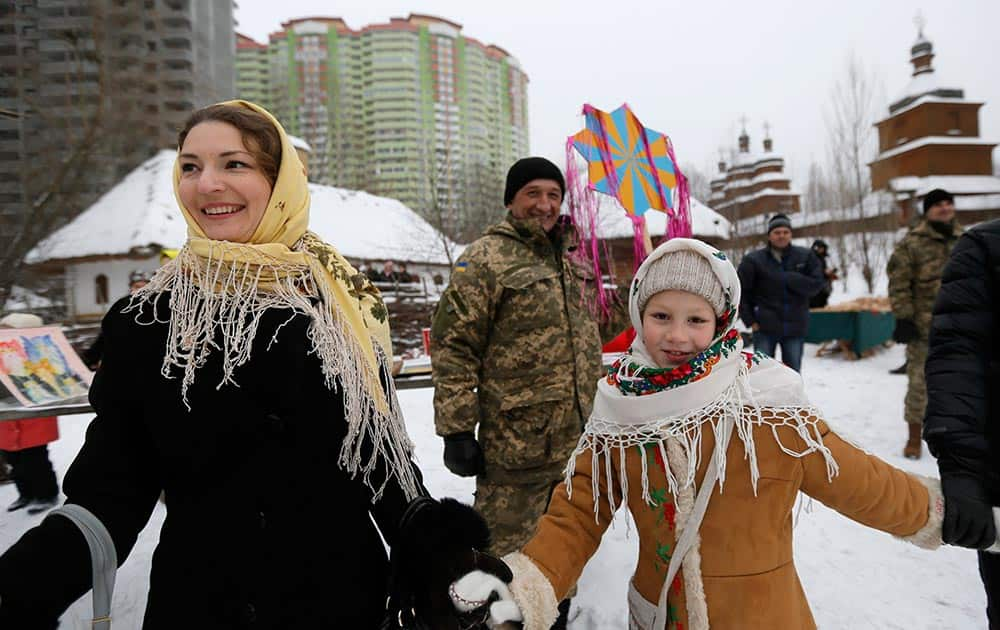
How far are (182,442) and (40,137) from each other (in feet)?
11.4

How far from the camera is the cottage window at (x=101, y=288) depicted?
1764cm

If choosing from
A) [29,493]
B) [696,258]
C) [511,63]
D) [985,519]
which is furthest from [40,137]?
[511,63]

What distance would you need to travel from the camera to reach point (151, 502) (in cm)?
118

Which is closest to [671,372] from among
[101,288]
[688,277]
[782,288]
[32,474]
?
[688,277]

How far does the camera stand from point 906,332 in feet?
15.0

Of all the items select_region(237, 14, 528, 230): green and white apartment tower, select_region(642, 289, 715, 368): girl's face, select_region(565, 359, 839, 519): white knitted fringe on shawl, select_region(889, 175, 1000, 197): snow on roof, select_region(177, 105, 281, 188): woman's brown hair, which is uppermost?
select_region(237, 14, 528, 230): green and white apartment tower

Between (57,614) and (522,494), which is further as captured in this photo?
(522,494)

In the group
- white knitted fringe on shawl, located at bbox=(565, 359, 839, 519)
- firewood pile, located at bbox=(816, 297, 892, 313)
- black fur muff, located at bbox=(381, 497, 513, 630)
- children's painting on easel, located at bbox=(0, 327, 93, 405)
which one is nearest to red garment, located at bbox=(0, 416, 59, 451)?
children's painting on easel, located at bbox=(0, 327, 93, 405)

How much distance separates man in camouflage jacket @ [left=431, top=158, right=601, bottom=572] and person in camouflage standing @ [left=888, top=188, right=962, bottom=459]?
147 inches

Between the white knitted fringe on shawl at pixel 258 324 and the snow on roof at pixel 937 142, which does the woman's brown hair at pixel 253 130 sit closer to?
the white knitted fringe on shawl at pixel 258 324

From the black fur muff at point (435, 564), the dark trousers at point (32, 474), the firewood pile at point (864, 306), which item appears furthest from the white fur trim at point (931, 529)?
the firewood pile at point (864, 306)

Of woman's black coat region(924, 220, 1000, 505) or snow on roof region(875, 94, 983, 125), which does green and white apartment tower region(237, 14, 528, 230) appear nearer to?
snow on roof region(875, 94, 983, 125)

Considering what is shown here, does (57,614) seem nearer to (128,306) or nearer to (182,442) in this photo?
(182,442)

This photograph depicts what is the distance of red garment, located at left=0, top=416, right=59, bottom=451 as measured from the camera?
11.7ft
